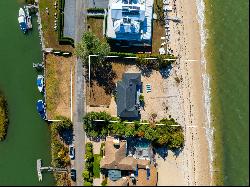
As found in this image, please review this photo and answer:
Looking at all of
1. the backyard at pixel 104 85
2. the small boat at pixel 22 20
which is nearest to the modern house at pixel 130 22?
the backyard at pixel 104 85

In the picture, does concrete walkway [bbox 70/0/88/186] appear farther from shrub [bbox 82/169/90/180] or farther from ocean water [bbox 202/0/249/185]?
ocean water [bbox 202/0/249/185]

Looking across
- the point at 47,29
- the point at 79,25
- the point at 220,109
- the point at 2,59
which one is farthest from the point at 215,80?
the point at 2,59

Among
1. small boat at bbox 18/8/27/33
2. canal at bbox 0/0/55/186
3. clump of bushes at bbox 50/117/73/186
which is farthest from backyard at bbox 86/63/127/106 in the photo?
small boat at bbox 18/8/27/33

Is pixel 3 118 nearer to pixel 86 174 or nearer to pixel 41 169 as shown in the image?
pixel 41 169

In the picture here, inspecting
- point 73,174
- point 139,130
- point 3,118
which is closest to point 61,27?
point 3,118

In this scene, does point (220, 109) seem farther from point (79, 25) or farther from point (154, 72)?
point (79, 25)

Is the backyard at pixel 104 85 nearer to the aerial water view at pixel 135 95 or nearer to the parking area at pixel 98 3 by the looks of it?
the aerial water view at pixel 135 95

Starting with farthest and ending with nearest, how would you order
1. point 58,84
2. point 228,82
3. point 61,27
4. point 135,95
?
point 58,84, point 228,82, point 61,27, point 135,95
